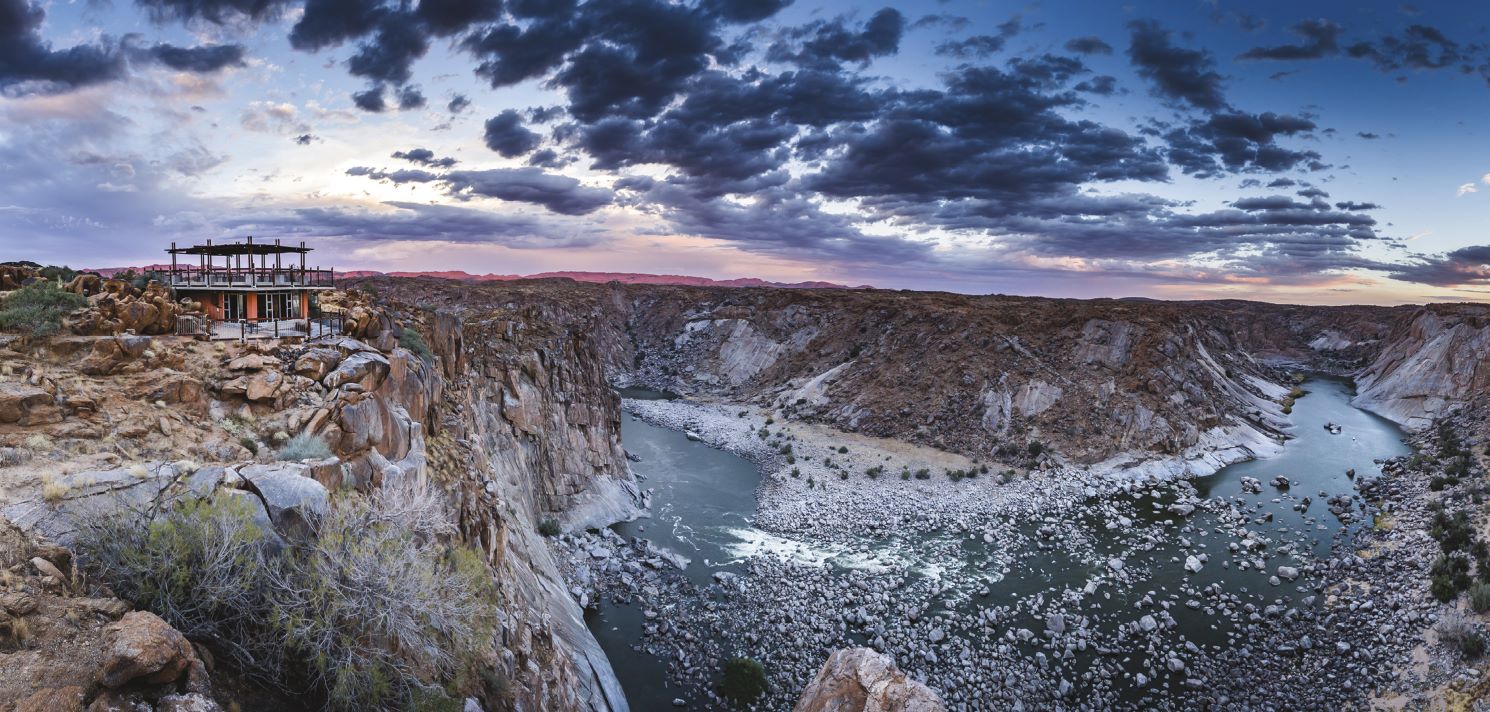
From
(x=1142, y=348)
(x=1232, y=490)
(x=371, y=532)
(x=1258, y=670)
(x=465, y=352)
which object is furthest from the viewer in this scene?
(x=1142, y=348)

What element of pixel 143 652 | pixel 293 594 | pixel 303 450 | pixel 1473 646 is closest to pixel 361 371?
pixel 303 450

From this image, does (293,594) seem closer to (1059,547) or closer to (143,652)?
(143,652)

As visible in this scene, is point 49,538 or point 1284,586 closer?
point 49,538

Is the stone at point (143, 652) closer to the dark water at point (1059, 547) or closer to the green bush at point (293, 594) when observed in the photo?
the green bush at point (293, 594)

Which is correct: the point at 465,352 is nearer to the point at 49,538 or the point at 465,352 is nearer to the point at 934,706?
the point at 49,538

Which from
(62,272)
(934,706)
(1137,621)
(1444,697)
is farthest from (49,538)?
(1444,697)
